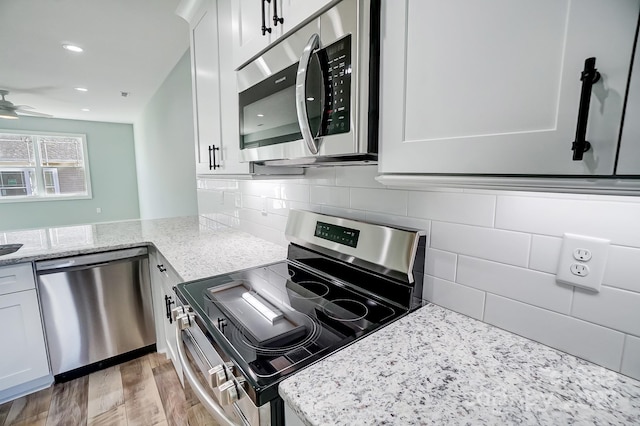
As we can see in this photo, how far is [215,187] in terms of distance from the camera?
2.31 meters

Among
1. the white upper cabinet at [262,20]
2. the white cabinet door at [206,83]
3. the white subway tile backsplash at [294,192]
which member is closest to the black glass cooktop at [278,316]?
the white subway tile backsplash at [294,192]

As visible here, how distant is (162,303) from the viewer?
6.11 ft

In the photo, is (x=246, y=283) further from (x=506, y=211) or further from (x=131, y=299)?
(x=131, y=299)

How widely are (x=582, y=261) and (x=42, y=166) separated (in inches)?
329

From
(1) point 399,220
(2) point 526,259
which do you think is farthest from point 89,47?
(2) point 526,259

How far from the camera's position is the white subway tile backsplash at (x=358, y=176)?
106 centimetres

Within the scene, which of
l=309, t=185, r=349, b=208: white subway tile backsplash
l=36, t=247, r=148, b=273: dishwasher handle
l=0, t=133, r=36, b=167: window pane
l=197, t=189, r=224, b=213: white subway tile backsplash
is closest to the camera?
l=309, t=185, r=349, b=208: white subway tile backsplash

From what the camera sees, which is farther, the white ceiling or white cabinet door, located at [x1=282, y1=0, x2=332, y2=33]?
the white ceiling

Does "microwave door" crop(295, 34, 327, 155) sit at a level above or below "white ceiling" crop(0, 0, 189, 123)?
below

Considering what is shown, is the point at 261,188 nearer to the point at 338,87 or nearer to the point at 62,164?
the point at 338,87

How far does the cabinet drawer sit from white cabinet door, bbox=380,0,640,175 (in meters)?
2.08

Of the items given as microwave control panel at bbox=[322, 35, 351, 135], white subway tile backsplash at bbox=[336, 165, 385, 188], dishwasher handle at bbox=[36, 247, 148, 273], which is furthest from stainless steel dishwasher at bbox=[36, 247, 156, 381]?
microwave control panel at bbox=[322, 35, 351, 135]

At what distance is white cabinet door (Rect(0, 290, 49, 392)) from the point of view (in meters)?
1.58

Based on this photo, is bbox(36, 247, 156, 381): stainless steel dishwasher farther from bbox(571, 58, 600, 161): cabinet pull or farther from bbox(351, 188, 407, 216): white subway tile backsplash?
bbox(571, 58, 600, 161): cabinet pull
